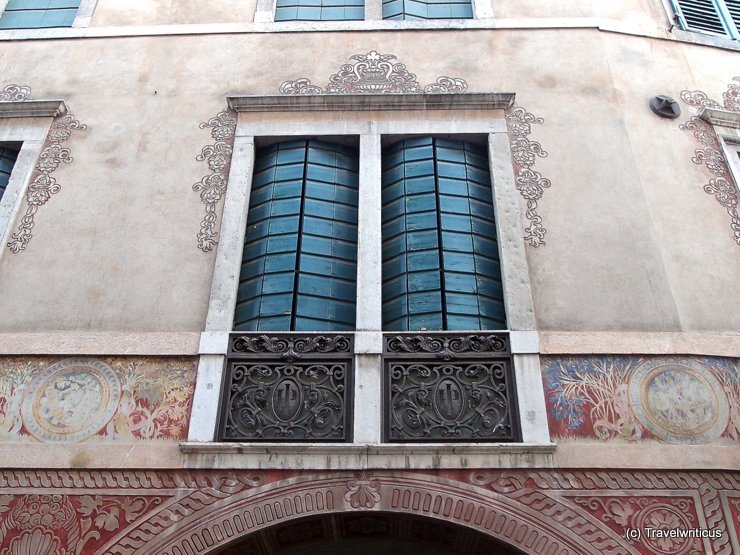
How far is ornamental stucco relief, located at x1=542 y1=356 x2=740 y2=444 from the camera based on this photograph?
20.7 ft

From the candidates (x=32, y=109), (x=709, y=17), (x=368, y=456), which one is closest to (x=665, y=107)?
(x=709, y=17)

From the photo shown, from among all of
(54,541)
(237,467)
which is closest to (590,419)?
(237,467)

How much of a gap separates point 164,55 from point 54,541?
17.6 feet

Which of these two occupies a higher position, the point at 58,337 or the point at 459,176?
the point at 459,176

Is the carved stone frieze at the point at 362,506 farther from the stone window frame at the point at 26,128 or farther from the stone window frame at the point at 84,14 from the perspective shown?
the stone window frame at the point at 84,14

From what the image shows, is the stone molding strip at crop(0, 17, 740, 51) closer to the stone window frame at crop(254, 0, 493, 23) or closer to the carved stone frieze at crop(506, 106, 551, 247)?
the stone window frame at crop(254, 0, 493, 23)

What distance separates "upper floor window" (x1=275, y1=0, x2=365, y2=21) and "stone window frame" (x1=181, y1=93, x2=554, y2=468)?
1.72 metres

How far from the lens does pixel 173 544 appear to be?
5.88 metres

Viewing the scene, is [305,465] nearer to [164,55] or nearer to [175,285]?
[175,285]

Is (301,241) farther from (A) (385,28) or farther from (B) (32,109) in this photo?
(B) (32,109)

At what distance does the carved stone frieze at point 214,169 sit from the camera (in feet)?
24.8

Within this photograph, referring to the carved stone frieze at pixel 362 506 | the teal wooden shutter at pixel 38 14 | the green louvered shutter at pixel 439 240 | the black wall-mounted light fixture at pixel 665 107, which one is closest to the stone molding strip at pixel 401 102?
the green louvered shutter at pixel 439 240

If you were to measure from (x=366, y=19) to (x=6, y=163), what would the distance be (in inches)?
166

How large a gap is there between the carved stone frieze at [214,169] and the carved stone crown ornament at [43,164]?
135 centimetres
